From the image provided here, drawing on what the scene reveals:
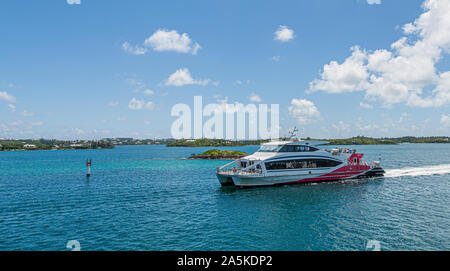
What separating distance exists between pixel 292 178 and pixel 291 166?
1.79m

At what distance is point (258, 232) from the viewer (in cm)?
1902

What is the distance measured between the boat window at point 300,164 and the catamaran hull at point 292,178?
1142mm

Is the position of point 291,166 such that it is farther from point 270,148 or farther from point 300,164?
point 270,148

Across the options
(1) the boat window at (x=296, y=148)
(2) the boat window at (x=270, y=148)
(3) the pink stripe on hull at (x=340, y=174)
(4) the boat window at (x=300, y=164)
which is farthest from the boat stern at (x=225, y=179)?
(3) the pink stripe on hull at (x=340, y=174)

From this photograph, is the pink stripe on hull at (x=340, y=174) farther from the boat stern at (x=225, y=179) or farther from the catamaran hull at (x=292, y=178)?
the boat stern at (x=225, y=179)

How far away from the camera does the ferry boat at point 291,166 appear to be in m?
36.3

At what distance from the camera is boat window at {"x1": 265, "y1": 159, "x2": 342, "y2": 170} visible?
37022 millimetres

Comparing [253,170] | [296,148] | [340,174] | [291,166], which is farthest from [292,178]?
[340,174]

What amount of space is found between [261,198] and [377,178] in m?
26.0

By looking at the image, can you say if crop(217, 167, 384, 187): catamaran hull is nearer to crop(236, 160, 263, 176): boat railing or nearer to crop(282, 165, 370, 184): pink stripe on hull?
crop(282, 165, 370, 184): pink stripe on hull

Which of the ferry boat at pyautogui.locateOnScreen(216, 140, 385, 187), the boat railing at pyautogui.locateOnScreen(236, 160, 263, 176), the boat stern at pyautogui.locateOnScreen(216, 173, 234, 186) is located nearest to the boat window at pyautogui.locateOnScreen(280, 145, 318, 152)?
the ferry boat at pyautogui.locateOnScreen(216, 140, 385, 187)
